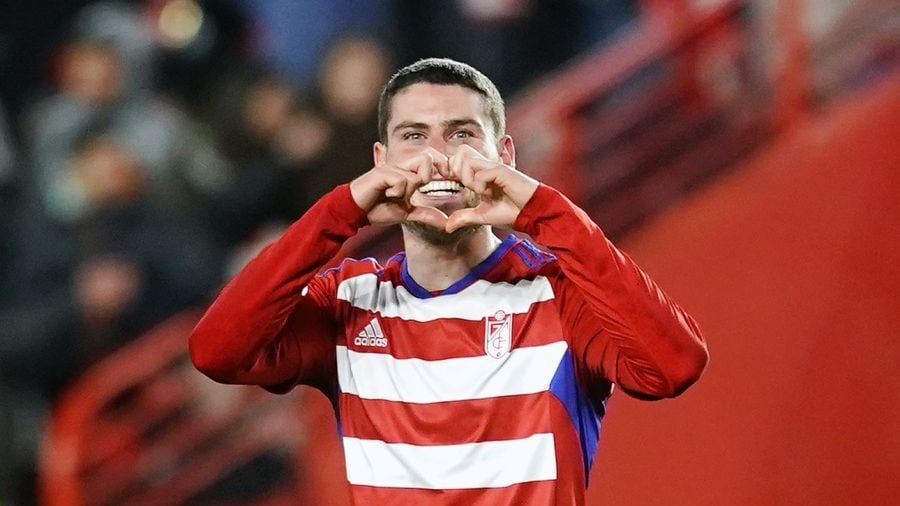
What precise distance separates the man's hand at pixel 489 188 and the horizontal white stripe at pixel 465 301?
0.14 meters

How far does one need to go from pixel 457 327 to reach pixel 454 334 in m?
0.01

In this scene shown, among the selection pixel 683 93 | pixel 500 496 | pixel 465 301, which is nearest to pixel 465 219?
pixel 465 301

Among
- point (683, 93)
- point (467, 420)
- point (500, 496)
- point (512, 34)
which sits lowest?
point (500, 496)

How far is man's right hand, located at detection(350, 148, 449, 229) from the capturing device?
1894 mm

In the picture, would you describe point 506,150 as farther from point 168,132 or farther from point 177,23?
point 177,23

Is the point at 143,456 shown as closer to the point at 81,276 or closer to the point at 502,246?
the point at 81,276

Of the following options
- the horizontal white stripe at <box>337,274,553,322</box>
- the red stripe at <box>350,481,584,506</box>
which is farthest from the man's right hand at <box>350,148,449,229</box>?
the red stripe at <box>350,481,584,506</box>

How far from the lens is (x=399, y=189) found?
190cm

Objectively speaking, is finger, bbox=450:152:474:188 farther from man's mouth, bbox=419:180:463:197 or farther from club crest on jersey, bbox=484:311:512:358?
club crest on jersey, bbox=484:311:512:358

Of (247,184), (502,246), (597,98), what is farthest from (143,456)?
(502,246)

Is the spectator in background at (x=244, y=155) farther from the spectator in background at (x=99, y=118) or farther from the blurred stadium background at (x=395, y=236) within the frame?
the spectator in background at (x=99, y=118)

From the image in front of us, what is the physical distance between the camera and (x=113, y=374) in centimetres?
420

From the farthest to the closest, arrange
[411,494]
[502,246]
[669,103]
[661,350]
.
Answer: [669,103] → [502,246] → [411,494] → [661,350]

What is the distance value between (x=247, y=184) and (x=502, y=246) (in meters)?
2.41
